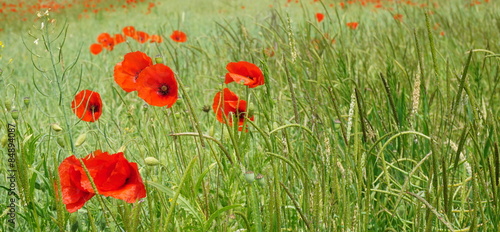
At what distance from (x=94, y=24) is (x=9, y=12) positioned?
202 centimetres

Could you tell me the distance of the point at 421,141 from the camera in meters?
1.44

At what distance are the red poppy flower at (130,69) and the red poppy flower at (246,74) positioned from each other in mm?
193

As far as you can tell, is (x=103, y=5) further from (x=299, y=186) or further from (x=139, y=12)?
(x=299, y=186)

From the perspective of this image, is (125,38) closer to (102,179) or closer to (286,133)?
(286,133)

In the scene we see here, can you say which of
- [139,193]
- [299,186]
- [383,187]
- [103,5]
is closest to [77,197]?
[139,193]

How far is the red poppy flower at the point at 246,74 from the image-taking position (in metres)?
1.07

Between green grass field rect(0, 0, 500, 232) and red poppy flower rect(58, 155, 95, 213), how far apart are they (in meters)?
0.02

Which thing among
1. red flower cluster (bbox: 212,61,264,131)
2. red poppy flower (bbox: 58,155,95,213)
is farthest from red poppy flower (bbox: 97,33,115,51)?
red poppy flower (bbox: 58,155,95,213)

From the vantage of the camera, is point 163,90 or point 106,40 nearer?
point 163,90

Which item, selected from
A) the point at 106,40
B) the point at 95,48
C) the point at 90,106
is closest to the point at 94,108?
the point at 90,106

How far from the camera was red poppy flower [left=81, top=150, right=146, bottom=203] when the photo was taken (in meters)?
0.74

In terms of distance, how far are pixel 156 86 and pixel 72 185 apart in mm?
317

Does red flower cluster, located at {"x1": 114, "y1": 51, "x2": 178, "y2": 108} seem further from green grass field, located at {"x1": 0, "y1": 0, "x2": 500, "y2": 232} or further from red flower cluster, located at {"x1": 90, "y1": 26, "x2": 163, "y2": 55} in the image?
red flower cluster, located at {"x1": 90, "y1": 26, "x2": 163, "y2": 55}

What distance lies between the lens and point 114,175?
75 centimetres
